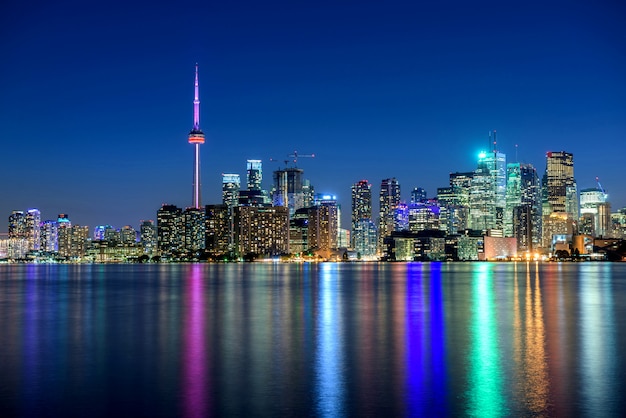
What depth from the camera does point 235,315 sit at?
5269 centimetres

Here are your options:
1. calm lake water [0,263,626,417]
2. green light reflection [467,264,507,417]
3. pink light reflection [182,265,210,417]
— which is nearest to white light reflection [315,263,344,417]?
calm lake water [0,263,626,417]

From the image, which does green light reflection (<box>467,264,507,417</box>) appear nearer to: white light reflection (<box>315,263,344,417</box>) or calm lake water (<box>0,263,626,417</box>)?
calm lake water (<box>0,263,626,417</box>)

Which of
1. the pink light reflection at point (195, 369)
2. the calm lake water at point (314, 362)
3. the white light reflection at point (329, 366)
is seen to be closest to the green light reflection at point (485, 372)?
the calm lake water at point (314, 362)

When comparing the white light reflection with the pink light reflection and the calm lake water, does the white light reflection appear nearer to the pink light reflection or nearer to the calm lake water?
the calm lake water

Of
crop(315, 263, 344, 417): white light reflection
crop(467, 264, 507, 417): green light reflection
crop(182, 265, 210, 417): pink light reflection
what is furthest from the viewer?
crop(315, 263, 344, 417): white light reflection

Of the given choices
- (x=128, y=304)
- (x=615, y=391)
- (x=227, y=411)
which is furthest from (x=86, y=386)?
(x=128, y=304)

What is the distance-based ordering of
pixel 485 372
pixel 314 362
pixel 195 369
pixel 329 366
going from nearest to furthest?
pixel 485 372
pixel 195 369
pixel 329 366
pixel 314 362

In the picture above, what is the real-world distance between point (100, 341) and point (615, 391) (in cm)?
2535

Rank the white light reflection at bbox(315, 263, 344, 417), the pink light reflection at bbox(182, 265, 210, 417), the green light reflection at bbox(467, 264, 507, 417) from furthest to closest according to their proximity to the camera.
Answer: the white light reflection at bbox(315, 263, 344, 417), the pink light reflection at bbox(182, 265, 210, 417), the green light reflection at bbox(467, 264, 507, 417)

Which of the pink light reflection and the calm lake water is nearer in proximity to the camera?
the pink light reflection

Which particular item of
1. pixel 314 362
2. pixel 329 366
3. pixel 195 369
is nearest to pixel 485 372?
pixel 329 366

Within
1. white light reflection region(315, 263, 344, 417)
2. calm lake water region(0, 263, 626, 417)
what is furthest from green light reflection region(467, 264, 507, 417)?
white light reflection region(315, 263, 344, 417)

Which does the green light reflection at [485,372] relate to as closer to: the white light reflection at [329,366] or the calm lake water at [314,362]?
the calm lake water at [314,362]

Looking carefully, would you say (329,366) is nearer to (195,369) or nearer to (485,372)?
(195,369)
